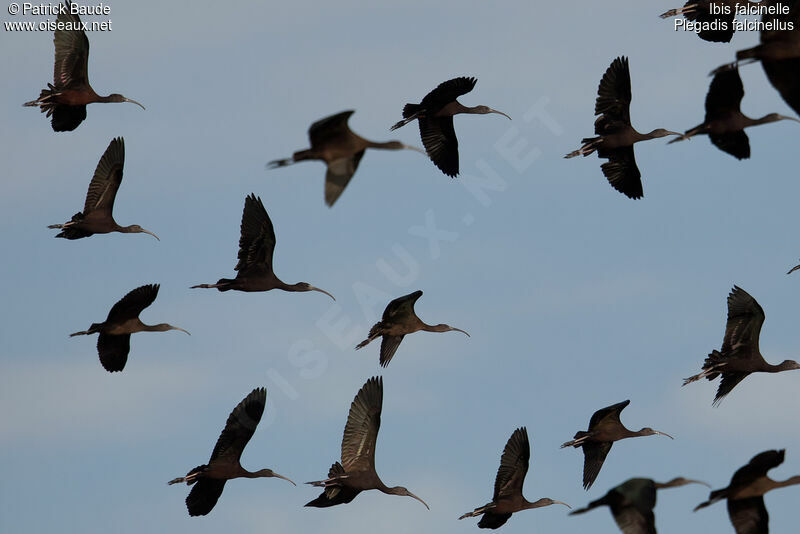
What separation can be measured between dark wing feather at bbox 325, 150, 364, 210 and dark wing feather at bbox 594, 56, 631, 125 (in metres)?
→ 9.19

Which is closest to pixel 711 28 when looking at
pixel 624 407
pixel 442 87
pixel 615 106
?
pixel 615 106

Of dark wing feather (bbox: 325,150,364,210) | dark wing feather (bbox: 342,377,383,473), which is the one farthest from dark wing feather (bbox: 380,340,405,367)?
dark wing feather (bbox: 325,150,364,210)

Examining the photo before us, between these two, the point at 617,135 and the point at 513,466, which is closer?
the point at 513,466

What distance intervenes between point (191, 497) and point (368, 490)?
4.15 m

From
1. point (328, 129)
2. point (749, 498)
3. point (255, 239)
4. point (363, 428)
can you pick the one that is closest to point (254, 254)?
point (255, 239)

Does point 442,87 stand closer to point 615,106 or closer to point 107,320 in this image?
point 615,106

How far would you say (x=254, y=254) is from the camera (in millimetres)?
38969

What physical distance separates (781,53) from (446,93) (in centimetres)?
1003

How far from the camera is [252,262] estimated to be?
39125 millimetres

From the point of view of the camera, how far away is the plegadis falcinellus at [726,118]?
3850 centimetres

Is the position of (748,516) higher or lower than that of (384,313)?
lower

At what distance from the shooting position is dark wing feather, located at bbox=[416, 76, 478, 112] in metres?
41.6

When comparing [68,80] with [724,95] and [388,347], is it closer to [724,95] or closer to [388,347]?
[388,347]

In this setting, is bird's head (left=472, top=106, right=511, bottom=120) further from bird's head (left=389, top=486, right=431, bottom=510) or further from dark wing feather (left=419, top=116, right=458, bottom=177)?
bird's head (left=389, top=486, right=431, bottom=510)
